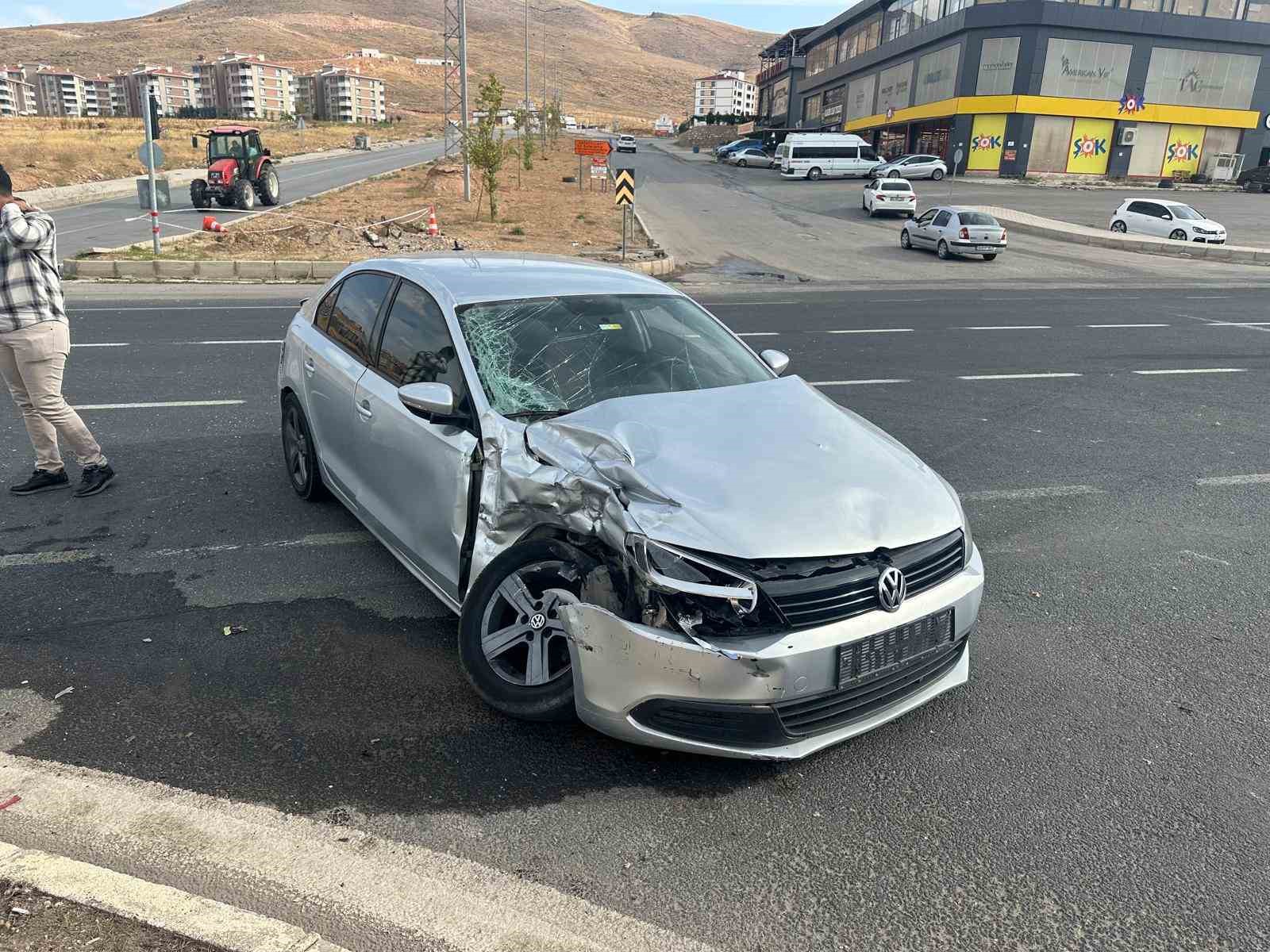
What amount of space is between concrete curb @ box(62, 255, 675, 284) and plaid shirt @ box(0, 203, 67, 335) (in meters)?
12.2

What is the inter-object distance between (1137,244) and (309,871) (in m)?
32.7

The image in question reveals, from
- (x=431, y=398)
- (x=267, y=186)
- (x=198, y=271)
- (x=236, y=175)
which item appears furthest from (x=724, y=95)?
(x=431, y=398)

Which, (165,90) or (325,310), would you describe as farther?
(165,90)

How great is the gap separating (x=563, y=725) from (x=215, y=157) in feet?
107

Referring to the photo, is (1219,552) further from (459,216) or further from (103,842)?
(459,216)

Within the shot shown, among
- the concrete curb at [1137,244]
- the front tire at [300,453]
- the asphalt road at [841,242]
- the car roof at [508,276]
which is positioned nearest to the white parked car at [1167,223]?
the concrete curb at [1137,244]

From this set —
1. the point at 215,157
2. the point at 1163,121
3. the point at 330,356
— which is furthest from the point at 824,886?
the point at 1163,121

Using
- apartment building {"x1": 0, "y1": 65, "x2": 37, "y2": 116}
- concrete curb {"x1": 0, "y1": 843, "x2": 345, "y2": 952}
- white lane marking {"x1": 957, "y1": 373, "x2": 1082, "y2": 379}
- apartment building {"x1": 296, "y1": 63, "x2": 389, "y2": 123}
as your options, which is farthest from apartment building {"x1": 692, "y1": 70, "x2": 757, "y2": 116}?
concrete curb {"x1": 0, "y1": 843, "x2": 345, "y2": 952}

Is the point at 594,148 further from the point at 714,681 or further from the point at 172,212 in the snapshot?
the point at 714,681

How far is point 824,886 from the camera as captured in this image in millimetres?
2695

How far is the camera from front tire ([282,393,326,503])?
544 cm

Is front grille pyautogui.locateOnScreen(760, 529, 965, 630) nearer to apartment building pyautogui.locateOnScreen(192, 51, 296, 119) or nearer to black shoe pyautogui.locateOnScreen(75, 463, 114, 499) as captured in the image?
black shoe pyautogui.locateOnScreen(75, 463, 114, 499)

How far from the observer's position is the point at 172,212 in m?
29.7

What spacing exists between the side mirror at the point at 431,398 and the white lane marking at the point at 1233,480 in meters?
5.52
